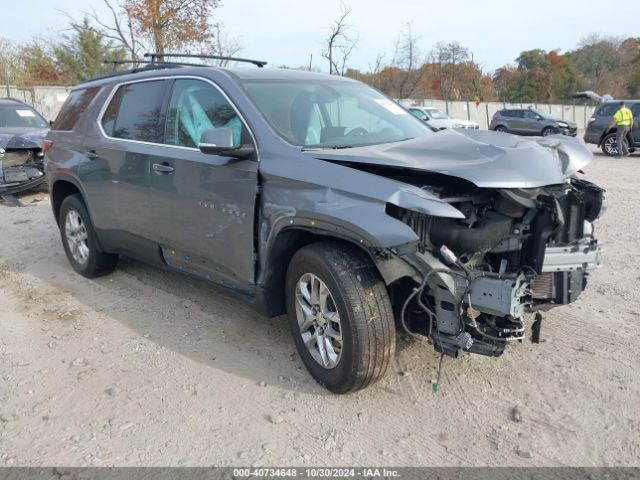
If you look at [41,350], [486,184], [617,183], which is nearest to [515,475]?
[486,184]

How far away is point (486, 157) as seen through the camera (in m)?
3.11

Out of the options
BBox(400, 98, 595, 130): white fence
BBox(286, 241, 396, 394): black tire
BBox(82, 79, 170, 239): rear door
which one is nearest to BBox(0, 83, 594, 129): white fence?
BBox(400, 98, 595, 130): white fence

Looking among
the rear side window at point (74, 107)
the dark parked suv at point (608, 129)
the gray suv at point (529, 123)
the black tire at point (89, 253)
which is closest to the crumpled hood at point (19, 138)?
the rear side window at point (74, 107)

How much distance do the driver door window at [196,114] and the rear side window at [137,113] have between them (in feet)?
0.57

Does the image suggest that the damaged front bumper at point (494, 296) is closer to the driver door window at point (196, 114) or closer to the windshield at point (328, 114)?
the windshield at point (328, 114)

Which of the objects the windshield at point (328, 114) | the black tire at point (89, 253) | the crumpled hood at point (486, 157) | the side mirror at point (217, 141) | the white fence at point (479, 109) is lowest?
the black tire at point (89, 253)

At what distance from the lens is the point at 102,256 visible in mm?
5387

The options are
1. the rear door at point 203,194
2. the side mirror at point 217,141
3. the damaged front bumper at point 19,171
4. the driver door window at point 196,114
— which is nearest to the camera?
the side mirror at point 217,141

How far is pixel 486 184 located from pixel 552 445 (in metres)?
1.36

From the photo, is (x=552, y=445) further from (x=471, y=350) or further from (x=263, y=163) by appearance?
(x=263, y=163)

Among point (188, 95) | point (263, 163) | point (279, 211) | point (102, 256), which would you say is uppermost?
point (188, 95)

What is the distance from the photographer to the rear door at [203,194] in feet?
11.8

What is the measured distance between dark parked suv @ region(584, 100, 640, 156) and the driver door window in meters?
16.3

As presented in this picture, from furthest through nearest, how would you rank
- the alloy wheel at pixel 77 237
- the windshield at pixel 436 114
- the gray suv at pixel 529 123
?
the gray suv at pixel 529 123 < the windshield at pixel 436 114 < the alloy wheel at pixel 77 237
